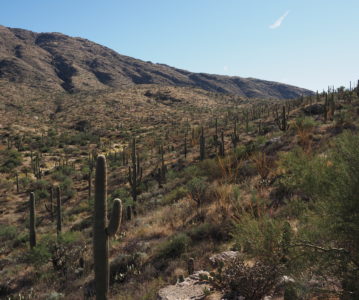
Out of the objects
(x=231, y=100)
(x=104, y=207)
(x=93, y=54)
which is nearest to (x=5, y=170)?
(x=104, y=207)

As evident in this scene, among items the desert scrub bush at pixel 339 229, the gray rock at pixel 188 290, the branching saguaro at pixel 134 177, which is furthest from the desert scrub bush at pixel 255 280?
the branching saguaro at pixel 134 177

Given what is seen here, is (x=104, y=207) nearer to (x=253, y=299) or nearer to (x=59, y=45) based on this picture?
(x=253, y=299)

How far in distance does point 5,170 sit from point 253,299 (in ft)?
121

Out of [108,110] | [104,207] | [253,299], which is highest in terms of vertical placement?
[108,110]

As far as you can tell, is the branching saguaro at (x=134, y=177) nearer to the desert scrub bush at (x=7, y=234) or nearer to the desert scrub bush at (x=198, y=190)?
the desert scrub bush at (x=198, y=190)

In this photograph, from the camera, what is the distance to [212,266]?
321 inches

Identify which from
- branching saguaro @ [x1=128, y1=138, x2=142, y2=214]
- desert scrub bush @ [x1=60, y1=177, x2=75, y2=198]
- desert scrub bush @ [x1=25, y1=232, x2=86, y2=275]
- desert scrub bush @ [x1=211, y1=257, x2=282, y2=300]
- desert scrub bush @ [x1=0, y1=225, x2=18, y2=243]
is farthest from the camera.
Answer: desert scrub bush @ [x1=60, y1=177, x2=75, y2=198]

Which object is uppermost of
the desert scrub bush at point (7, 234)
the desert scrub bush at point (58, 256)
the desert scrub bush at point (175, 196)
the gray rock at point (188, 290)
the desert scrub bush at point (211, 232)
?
the desert scrub bush at point (211, 232)

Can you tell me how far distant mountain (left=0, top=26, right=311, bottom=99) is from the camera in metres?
98.5

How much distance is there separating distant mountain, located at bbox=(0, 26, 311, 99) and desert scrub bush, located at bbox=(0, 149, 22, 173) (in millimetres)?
54337

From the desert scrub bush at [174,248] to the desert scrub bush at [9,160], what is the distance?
32150mm

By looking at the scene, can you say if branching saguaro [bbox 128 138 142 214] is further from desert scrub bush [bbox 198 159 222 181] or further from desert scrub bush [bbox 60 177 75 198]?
desert scrub bush [bbox 60 177 75 198]

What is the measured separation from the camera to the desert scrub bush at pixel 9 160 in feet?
117

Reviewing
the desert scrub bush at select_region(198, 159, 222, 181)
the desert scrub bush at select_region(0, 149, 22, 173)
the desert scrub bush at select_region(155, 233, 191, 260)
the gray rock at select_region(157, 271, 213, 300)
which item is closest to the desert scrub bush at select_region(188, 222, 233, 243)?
the desert scrub bush at select_region(155, 233, 191, 260)
